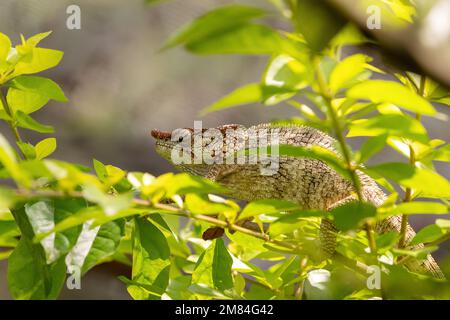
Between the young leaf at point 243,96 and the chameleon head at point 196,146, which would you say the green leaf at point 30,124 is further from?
the chameleon head at point 196,146

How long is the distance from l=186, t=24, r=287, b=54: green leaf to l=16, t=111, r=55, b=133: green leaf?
0.95ft

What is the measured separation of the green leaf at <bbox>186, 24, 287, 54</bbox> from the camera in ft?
0.96

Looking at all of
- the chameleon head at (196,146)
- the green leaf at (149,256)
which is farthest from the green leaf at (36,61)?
the chameleon head at (196,146)

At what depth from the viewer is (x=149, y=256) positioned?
1.84 feet

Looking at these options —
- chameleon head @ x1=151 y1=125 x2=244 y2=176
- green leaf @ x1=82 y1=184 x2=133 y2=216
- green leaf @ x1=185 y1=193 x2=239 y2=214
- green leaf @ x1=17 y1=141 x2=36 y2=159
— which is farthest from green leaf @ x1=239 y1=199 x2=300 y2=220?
chameleon head @ x1=151 y1=125 x2=244 y2=176

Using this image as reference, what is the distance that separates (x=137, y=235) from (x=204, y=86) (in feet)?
4.07

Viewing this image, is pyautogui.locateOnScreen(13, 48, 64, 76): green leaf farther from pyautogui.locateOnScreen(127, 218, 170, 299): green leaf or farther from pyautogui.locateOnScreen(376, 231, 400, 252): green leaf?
pyautogui.locateOnScreen(376, 231, 400, 252): green leaf

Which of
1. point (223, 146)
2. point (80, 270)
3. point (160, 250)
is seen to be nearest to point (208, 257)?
point (160, 250)

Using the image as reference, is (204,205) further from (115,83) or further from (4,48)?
(115,83)

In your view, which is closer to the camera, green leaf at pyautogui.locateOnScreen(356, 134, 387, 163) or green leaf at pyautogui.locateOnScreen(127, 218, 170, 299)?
green leaf at pyautogui.locateOnScreen(356, 134, 387, 163)

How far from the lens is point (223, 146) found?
1213 millimetres

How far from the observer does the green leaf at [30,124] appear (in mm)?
562

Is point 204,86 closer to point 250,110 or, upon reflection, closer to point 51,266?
point 250,110

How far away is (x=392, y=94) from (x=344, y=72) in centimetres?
3
